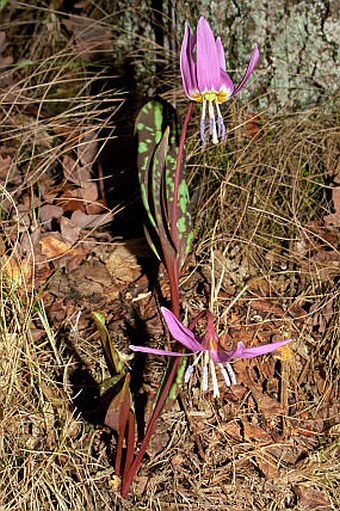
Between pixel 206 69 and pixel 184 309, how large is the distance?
700 mm

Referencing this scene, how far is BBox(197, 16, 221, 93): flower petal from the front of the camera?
1287 millimetres

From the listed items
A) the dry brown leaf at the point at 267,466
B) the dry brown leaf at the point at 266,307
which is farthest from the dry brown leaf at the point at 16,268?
the dry brown leaf at the point at 267,466

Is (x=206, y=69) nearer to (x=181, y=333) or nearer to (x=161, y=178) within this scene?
(x=161, y=178)

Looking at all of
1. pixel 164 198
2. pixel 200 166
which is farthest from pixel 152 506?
pixel 200 166

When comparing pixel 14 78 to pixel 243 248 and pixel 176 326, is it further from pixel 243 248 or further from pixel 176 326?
pixel 176 326

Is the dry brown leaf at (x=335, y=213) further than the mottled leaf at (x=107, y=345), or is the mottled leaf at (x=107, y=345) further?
the dry brown leaf at (x=335, y=213)

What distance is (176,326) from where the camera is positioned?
123 cm

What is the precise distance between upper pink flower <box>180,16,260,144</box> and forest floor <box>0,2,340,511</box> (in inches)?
21.6

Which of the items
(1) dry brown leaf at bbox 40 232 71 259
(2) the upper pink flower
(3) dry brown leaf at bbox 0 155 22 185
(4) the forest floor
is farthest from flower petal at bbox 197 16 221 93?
(3) dry brown leaf at bbox 0 155 22 185

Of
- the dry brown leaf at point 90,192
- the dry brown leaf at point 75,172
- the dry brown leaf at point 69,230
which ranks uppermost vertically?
the dry brown leaf at point 75,172

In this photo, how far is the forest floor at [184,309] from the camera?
1.58 meters

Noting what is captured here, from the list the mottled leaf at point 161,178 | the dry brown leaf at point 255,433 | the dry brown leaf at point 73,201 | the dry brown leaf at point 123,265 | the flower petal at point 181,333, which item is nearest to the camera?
the flower petal at point 181,333

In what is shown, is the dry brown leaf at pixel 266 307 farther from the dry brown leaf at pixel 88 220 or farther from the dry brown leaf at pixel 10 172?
the dry brown leaf at pixel 10 172

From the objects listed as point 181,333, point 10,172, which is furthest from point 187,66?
point 10,172
